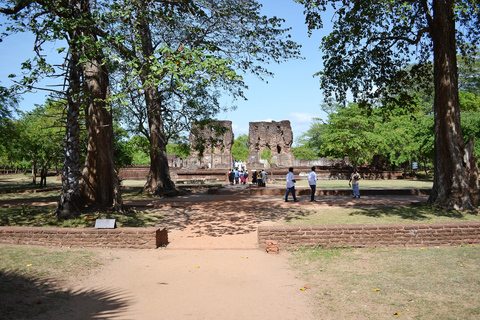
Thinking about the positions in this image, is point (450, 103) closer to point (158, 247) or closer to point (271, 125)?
point (158, 247)

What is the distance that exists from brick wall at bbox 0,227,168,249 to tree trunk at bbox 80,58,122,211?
127 inches

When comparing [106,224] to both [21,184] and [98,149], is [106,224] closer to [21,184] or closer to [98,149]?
[98,149]

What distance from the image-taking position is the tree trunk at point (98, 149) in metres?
10.1

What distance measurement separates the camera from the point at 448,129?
1060 cm

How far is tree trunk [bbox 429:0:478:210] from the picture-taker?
34.2 ft

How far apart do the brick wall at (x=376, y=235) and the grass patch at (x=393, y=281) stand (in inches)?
7.8

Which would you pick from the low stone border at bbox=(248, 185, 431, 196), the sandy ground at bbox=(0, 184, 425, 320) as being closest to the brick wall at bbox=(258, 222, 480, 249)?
the sandy ground at bbox=(0, 184, 425, 320)

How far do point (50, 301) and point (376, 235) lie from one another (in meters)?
5.37

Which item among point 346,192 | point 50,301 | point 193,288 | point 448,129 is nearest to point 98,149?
point 50,301

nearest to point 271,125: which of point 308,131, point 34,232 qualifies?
point 308,131

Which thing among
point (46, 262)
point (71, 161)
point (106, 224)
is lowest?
point (46, 262)

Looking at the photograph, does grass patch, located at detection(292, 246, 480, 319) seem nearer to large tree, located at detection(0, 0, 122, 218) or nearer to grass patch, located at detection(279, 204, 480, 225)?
grass patch, located at detection(279, 204, 480, 225)

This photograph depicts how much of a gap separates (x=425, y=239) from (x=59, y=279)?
20.5ft

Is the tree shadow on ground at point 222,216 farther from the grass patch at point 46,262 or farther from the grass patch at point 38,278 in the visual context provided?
the grass patch at point 38,278
